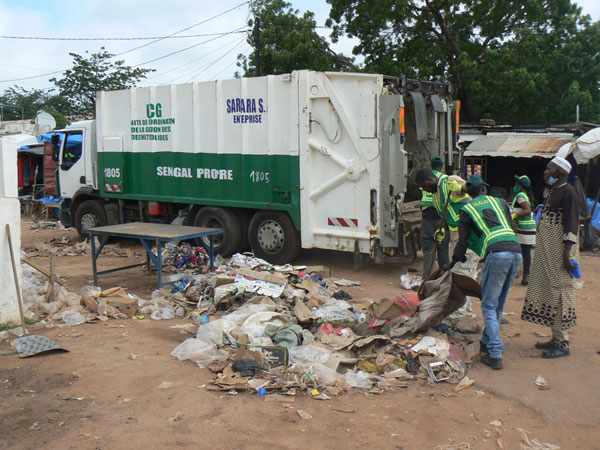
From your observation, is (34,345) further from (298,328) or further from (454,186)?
(454,186)

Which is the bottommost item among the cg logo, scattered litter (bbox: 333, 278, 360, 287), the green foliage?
scattered litter (bbox: 333, 278, 360, 287)

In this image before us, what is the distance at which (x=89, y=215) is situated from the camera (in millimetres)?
11547

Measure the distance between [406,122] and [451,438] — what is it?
6.21 m

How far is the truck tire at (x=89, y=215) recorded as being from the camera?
1128 centimetres

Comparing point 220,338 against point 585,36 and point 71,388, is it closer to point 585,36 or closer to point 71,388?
point 71,388

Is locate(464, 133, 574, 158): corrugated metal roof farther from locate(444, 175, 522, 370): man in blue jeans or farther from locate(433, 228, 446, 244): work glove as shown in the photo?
locate(444, 175, 522, 370): man in blue jeans

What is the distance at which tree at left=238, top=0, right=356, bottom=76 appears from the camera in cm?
1881

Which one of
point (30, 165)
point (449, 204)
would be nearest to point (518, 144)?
point (449, 204)

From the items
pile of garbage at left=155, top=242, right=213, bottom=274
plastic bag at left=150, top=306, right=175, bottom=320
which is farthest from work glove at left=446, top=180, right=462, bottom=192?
pile of garbage at left=155, top=242, right=213, bottom=274

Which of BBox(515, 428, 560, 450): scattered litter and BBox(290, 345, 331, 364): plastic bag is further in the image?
BBox(290, 345, 331, 364): plastic bag

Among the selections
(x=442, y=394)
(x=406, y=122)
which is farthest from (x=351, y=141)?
(x=442, y=394)

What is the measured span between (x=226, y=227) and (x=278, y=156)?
151 cm

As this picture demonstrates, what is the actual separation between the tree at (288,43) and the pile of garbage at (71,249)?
387 inches

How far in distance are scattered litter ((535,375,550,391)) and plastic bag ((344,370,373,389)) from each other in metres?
1.25
